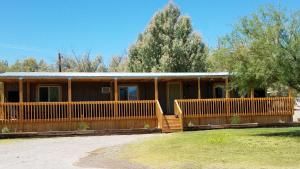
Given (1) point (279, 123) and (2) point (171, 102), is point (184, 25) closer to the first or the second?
(2) point (171, 102)

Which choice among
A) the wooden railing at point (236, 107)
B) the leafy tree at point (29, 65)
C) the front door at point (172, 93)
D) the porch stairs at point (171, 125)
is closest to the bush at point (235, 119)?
the wooden railing at point (236, 107)

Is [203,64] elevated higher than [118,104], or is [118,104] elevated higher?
[203,64]

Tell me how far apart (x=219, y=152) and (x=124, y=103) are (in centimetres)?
1098

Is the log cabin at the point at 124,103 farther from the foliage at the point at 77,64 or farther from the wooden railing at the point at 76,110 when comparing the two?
the foliage at the point at 77,64

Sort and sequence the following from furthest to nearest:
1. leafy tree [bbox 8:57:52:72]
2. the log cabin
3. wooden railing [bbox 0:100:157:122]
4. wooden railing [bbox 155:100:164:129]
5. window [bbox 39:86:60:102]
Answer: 1. leafy tree [bbox 8:57:52:72]
2. window [bbox 39:86:60:102]
3. wooden railing [bbox 155:100:164:129]
4. the log cabin
5. wooden railing [bbox 0:100:157:122]

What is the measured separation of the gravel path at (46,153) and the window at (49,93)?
6.76 meters

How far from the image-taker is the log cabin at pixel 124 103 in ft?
79.1

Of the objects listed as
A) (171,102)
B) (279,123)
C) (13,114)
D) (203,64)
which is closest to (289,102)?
(279,123)

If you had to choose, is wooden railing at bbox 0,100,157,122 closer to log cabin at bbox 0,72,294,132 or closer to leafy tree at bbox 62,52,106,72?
log cabin at bbox 0,72,294,132

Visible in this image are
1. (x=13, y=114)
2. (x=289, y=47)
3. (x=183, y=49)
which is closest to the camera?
(x=289, y=47)

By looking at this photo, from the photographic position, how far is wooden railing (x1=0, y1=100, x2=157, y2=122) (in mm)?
23797

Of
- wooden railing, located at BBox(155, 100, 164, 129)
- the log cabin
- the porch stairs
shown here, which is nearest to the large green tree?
the log cabin

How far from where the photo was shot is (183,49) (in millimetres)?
47000

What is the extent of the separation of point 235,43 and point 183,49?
26763 mm
